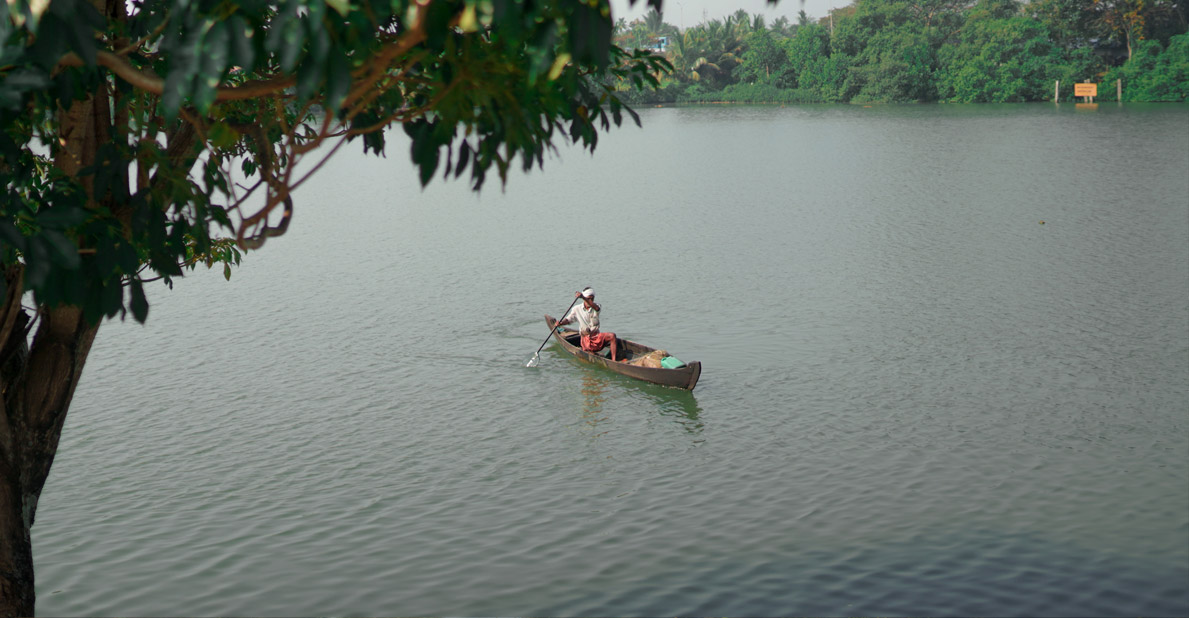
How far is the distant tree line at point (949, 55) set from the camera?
75250 millimetres

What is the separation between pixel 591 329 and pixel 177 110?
50.0 ft

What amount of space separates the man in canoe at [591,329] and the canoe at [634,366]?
14 centimetres

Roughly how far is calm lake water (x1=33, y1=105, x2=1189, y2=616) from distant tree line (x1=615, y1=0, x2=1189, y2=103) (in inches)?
1926

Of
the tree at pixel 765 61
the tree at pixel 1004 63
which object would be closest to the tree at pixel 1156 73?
the tree at pixel 1004 63

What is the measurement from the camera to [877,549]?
11.3 meters

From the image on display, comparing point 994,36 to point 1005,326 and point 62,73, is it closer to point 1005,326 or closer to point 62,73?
point 1005,326

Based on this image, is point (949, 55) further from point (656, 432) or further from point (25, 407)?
point (25, 407)

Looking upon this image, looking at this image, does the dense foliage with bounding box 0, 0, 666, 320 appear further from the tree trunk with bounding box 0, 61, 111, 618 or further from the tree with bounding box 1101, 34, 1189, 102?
the tree with bounding box 1101, 34, 1189, 102

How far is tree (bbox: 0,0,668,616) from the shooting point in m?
3.31

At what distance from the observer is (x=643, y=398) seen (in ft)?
56.3

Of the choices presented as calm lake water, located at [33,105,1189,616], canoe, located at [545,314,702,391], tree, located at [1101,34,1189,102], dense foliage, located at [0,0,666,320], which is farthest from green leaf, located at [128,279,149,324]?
tree, located at [1101,34,1189,102]

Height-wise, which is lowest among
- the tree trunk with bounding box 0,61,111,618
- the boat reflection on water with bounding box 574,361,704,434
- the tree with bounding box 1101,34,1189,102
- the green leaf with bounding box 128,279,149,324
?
the boat reflection on water with bounding box 574,361,704,434

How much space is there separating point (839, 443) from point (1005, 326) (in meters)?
7.49

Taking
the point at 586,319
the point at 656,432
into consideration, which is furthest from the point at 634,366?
the point at 656,432
